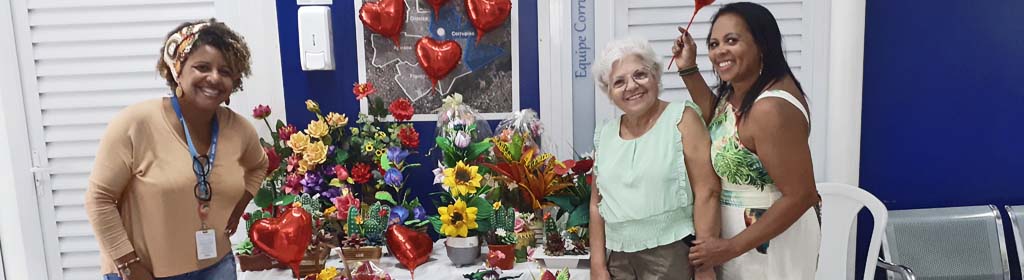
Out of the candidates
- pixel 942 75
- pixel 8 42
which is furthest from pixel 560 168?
pixel 8 42

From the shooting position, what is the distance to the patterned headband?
58.2 inches

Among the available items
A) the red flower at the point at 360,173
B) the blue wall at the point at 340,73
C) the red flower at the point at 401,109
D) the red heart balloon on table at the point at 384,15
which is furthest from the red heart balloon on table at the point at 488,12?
the red flower at the point at 360,173

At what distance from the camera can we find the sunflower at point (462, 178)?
6.59ft

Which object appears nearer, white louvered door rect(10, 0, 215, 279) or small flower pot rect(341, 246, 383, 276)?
small flower pot rect(341, 246, 383, 276)

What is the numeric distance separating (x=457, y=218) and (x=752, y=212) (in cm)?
87

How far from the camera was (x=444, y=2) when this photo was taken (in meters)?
2.39

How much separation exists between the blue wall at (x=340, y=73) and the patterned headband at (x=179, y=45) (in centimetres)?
95

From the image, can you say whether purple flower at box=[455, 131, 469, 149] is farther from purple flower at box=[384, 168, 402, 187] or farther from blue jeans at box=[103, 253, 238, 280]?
blue jeans at box=[103, 253, 238, 280]

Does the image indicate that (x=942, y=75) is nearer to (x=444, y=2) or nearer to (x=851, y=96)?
(x=851, y=96)

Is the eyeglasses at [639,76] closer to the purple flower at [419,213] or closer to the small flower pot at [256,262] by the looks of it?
the purple flower at [419,213]

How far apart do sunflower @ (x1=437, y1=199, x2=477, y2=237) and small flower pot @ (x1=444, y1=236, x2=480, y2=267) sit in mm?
30

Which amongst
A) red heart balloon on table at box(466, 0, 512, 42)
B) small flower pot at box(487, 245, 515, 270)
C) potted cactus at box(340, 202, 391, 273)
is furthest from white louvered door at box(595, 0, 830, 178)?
potted cactus at box(340, 202, 391, 273)

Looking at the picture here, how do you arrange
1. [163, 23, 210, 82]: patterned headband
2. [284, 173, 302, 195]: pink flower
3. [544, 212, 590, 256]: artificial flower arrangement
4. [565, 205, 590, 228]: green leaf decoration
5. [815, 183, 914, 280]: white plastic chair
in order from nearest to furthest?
[163, 23, 210, 82]: patterned headband < [565, 205, 590, 228]: green leaf decoration < [544, 212, 590, 256]: artificial flower arrangement < [284, 173, 302, 195]: pink flower < [815, 183, 914, 280]: white plastic chair

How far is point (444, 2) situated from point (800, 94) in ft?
4.29
